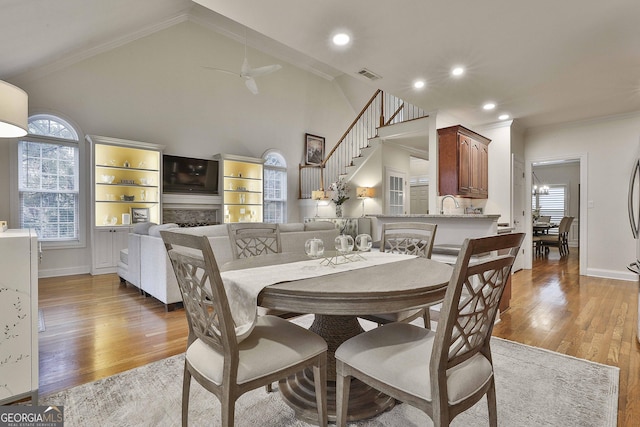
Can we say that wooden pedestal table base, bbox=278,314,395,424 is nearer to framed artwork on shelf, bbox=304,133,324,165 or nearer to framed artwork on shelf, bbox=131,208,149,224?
framed artwork on shelf, bbox=131,208,149,224

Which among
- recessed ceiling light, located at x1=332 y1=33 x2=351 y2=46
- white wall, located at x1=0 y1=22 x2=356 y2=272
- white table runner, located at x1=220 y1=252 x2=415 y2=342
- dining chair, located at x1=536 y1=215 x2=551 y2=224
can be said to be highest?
white wall, located at x1=0 y1=22 x2=356 y2=272

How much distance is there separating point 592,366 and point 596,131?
194 inches

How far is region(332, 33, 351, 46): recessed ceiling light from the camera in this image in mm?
2909

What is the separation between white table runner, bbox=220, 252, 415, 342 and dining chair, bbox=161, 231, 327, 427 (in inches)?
3.7

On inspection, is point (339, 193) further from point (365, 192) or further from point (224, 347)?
point (224, 347)

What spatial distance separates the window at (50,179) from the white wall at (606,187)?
854 centimetres

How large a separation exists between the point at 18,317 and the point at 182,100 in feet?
18.8

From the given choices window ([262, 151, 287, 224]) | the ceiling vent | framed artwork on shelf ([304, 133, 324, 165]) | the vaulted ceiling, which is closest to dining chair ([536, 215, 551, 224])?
the vaulted ceiling

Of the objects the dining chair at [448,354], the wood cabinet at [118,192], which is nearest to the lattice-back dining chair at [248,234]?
the dining chair at [448,354]

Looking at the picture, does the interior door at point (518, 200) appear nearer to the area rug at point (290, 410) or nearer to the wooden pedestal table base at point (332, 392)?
the area rug at point (290, 410)

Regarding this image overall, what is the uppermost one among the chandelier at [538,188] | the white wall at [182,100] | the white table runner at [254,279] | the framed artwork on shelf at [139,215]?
Result: the white wall at [182,100]

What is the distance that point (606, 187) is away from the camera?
210 inches

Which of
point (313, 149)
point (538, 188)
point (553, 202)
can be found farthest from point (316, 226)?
point (553, 202)

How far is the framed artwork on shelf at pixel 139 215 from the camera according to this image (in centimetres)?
575
